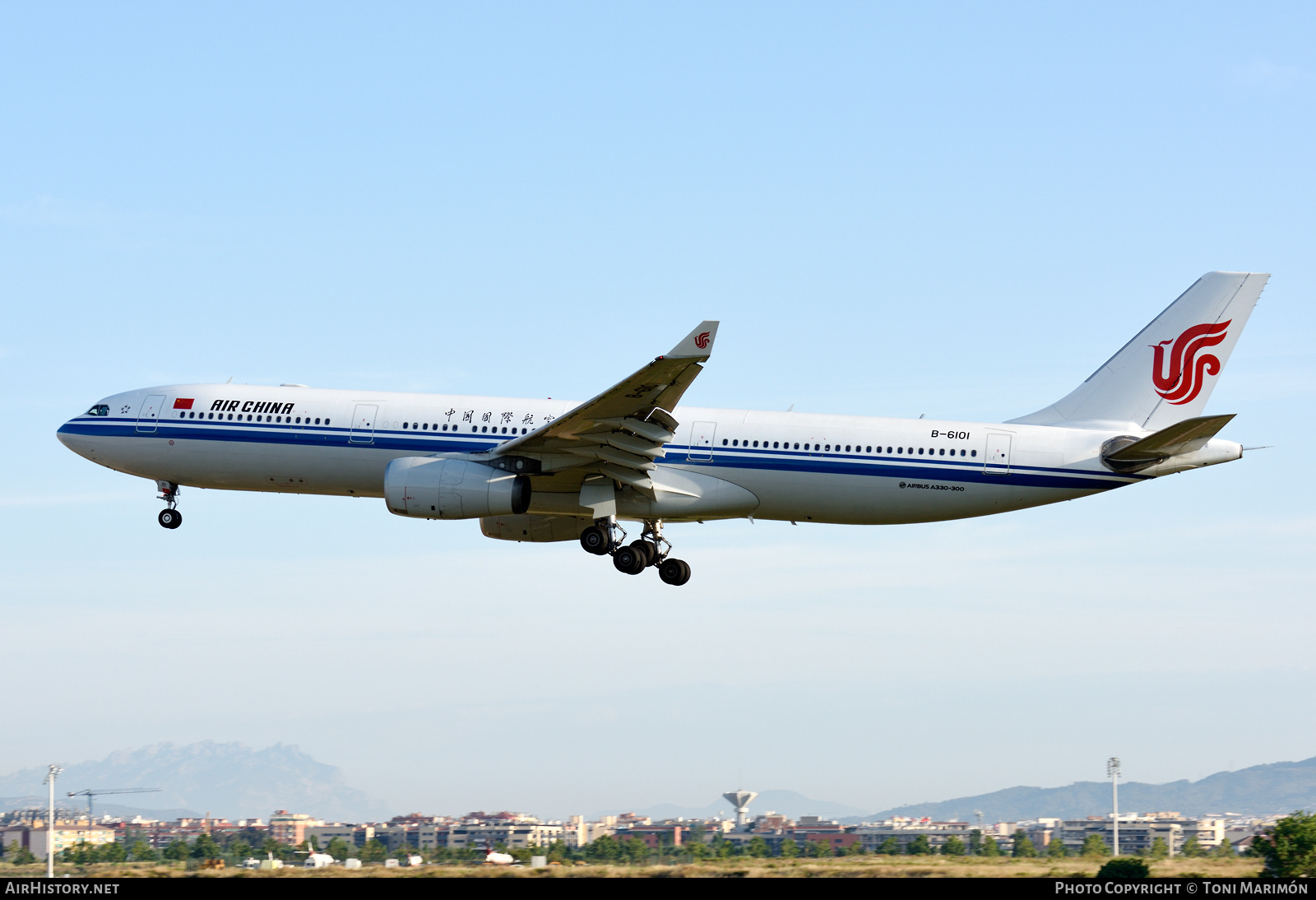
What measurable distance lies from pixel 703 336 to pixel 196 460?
16.3 meters

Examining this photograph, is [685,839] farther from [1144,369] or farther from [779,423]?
[1144,369]

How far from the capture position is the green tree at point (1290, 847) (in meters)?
36.1

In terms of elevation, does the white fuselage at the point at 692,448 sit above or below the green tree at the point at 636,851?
above

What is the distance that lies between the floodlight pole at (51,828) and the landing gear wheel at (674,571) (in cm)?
1756

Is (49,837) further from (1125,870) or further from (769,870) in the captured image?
(1125,870)

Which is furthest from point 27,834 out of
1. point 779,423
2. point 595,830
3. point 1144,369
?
point 1144,369

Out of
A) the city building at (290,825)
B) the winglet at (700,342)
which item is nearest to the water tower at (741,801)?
the city building at (290,825)

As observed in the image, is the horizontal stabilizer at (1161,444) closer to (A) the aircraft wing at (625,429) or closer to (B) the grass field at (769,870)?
(B) the grass field at (769,870)

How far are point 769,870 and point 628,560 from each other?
38.6 feet

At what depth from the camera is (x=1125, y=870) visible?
27203mm

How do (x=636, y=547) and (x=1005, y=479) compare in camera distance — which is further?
(x=636, y=547)

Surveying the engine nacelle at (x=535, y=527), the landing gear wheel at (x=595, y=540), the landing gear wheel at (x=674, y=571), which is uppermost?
the engine nacelle at (x=535, y=527)

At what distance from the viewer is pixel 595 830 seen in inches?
2080
